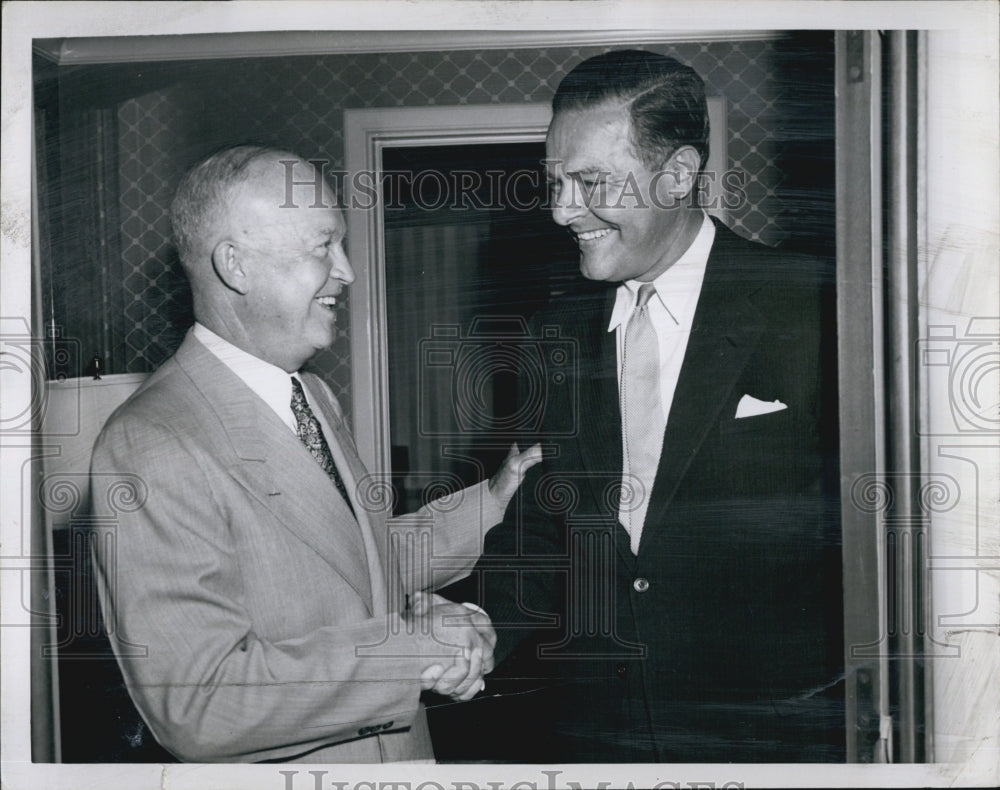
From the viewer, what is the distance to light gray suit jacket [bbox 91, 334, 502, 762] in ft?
4.83

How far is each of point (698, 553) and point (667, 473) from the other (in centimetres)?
14

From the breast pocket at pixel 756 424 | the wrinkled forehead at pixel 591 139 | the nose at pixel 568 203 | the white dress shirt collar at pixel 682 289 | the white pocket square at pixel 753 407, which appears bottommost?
the breast pocket at pixel 756 424

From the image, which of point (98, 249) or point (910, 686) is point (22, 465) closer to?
point (98, 249)

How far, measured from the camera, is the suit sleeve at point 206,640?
147cm

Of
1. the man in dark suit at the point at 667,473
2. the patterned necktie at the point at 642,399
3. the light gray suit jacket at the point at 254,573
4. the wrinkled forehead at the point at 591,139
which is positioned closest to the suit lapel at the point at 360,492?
the light gray suit jacket at the point at 254,573

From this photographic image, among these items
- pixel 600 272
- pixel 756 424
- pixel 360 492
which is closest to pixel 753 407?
pixel 756 424

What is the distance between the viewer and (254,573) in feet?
4.82

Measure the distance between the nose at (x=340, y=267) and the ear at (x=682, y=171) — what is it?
53 cm

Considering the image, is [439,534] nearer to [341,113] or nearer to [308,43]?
[341,113]

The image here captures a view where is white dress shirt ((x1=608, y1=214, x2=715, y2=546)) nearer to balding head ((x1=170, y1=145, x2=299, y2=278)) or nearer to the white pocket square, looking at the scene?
the white pocket square

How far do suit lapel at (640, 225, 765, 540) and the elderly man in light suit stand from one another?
27 centimetres

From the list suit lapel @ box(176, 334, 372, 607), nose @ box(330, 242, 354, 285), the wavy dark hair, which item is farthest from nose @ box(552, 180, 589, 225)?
suit lapel @ box(176, 334, 372, 607)

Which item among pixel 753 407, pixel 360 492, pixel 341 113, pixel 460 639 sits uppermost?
pixel 341 113

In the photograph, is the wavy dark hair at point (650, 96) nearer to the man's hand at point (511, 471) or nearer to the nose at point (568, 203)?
the nose at point (568, 203)
